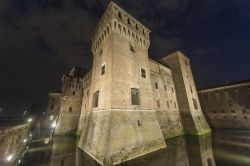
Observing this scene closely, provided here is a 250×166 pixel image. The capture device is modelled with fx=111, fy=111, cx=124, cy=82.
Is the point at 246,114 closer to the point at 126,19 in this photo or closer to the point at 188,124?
the point at 188,124

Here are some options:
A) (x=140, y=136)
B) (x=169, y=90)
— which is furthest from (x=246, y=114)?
(x=140, y=136)

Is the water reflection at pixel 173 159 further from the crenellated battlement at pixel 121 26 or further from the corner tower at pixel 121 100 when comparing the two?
the crenellated battlement at pixel 121 26

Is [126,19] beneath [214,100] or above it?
above

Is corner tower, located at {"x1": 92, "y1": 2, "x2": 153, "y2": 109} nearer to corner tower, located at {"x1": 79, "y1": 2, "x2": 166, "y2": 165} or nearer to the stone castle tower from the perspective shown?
corner tower, located at {"x1": 79, "y1": 2, "x2": 166, "y2": 165}

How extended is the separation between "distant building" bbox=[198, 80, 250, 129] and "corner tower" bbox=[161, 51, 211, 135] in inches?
264

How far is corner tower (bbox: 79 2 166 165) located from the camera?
9.00m

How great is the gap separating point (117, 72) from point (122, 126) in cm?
508

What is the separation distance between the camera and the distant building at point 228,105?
22.0 metres

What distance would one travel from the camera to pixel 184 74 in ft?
71.6

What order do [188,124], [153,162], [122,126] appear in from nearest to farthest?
[153,162], [122,126], [188,124]

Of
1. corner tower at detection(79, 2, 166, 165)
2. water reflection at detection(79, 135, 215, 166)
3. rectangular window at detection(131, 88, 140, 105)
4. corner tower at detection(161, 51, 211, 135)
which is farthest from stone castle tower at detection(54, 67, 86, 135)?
corner tower at detection(161, 51, 211, 135)

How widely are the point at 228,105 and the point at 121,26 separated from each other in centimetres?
2791

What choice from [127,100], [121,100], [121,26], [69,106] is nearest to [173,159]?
[127,100]

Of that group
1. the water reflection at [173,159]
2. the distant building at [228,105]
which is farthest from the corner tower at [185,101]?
the water reflection at [173,159]
